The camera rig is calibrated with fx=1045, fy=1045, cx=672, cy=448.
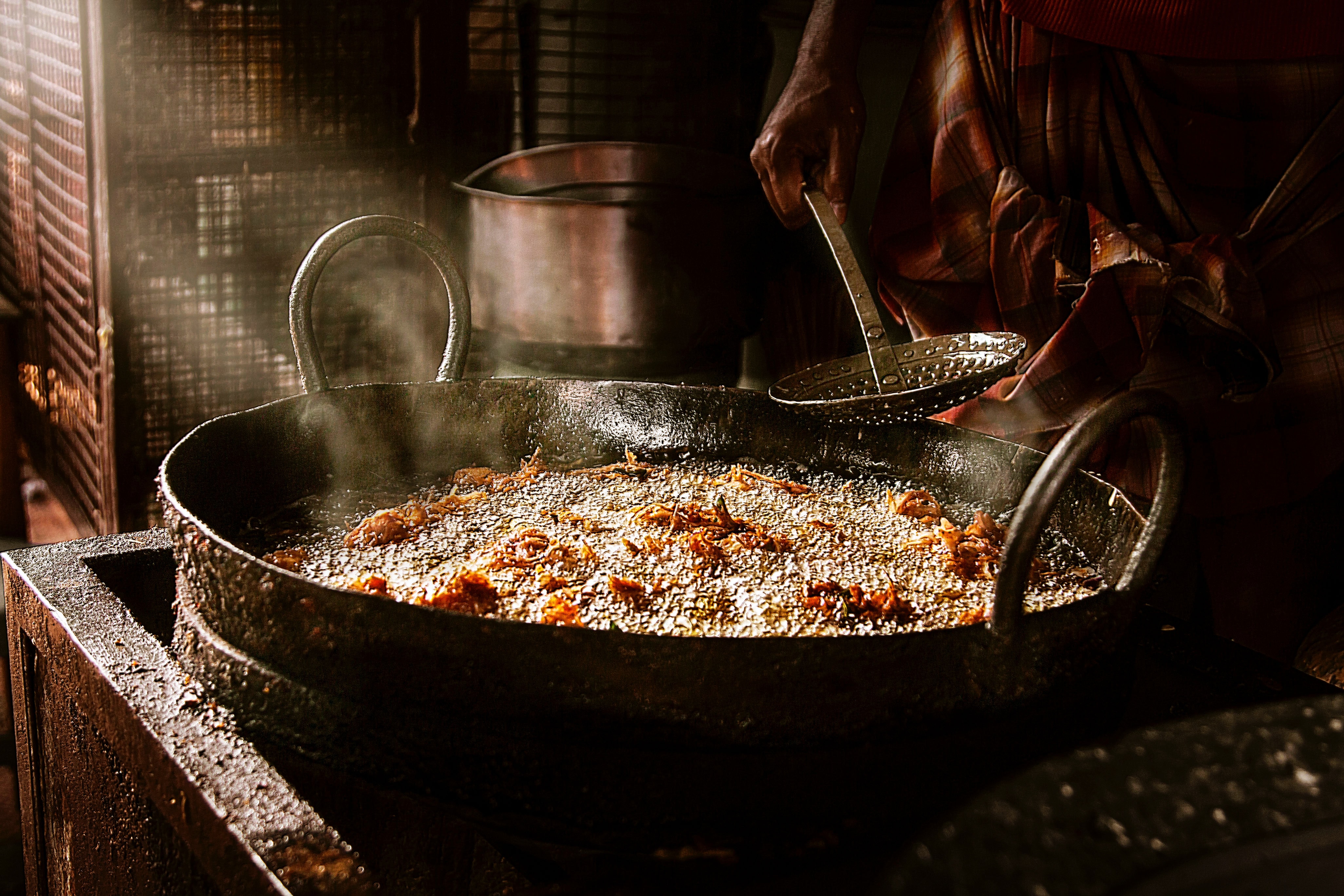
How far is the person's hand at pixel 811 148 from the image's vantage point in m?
1.82

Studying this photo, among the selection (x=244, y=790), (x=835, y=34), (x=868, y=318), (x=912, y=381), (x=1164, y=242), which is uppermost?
(x=835, y=34)

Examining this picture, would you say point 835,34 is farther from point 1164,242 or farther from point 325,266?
point 325,266

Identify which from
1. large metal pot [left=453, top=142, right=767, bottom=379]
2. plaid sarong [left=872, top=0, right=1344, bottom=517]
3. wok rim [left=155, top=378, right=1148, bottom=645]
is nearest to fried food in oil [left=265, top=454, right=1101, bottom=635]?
wok rim [left=155, top=378, right=1148, bottom=645]

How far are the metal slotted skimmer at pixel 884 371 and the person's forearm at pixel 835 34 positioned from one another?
32 cm

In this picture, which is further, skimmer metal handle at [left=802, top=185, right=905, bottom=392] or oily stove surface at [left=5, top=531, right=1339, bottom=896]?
skimmer metal handle at [left=802, top=185, right=905, bottom=392]

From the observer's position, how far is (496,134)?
3.48 m

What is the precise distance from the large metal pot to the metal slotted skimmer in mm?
1059

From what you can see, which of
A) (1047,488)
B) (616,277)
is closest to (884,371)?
(1047,488)

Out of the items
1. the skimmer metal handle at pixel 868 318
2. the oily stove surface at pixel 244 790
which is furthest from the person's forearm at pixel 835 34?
the oily stove surface at pixel 244 790

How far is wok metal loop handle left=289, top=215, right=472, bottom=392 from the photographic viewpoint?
5.04 ft

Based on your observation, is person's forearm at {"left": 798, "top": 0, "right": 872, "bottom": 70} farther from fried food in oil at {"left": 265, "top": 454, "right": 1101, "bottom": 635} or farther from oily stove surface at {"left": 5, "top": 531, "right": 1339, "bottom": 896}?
oily stove surface at {"left": 5, "top": 531, "right": 1339, "bottom": 896}

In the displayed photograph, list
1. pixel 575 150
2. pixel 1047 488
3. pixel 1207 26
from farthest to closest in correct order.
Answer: pixel 575 150
pixel 1207 26
pixel 1047 488

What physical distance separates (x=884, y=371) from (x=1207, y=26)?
2.85 ft

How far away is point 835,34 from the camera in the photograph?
79.2 inches
